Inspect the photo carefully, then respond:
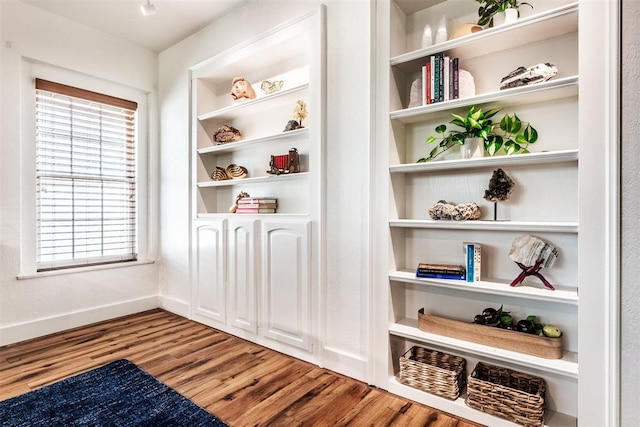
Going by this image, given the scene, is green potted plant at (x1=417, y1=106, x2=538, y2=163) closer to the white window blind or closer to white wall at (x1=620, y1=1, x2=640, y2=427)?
white wall at (x1=620, y1=1, x2=640, y2=427)

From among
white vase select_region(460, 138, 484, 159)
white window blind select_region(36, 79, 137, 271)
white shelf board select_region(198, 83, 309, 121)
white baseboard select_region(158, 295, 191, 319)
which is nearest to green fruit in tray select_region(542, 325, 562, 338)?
white vase select_region(460, 138, 484, 159)

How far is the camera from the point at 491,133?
1.96 m

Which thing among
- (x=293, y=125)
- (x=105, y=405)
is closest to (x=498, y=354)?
(x=293, y=125)

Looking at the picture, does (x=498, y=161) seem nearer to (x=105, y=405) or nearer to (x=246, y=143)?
(x=246, y=143)

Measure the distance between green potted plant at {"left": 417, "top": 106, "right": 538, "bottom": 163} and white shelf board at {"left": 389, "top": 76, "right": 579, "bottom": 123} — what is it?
0.19 ft

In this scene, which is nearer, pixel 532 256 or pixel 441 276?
pixel 532 256

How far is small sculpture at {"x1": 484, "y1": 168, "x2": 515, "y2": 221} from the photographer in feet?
6.06

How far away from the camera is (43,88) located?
308 centimetres

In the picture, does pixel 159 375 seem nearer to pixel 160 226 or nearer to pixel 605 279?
pixel 160 226

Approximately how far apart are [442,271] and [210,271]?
2.16 meters

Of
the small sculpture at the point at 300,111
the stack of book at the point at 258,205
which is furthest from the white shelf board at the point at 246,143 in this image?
the stack of book at the point at 258,205

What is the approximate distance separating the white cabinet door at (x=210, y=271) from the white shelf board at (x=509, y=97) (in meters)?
1.91

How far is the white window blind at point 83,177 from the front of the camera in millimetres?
3131

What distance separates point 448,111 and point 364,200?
729 millimetres
